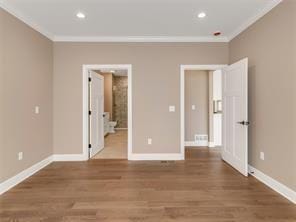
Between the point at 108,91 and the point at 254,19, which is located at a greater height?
→ the point at 254,19

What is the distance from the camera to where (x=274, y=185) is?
3008mm

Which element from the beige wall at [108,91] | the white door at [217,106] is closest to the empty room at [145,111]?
the white door at [217,106]

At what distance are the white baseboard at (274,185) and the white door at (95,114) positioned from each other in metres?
Answer: 3.42

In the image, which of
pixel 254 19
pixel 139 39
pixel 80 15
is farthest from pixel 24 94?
pixel 254 19

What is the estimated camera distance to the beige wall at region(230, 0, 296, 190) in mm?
2683

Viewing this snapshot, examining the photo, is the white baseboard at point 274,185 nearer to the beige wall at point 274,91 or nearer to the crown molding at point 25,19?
the beige wall at point 274,91

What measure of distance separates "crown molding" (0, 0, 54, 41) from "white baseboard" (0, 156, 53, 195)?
2519mm

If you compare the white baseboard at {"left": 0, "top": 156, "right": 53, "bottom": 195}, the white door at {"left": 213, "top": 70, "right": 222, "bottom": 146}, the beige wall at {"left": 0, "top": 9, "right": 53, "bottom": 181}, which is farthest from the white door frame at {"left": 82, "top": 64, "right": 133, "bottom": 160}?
the white door at {"left": 213, "top": 70, "right": 222, "bottom": 146}

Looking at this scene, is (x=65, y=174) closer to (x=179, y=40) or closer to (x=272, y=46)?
(x=179, y=40)

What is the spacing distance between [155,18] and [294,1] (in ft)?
6.49

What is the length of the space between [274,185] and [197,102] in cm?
339

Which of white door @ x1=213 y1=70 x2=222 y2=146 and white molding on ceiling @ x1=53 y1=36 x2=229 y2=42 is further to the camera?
white door @ x1=213 y1=70 x2=222 y2=146

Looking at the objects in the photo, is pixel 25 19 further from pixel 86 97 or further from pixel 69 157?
pixel 69 157

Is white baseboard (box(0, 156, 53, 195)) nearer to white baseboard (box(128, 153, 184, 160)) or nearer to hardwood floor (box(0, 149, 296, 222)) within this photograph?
hardwood floor (box(0, 149, 296, 222))
